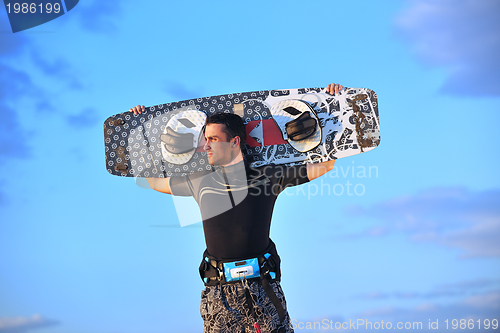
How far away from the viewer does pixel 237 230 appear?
10.6ft

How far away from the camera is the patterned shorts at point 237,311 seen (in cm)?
304

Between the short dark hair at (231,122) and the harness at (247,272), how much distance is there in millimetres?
1061

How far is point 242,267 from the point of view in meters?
3.14

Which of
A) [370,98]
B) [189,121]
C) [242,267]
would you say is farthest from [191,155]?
[370,98]

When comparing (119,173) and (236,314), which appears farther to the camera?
(119,173)

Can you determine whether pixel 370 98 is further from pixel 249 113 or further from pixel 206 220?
pixel 206 220

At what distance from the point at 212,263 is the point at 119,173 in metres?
1.50

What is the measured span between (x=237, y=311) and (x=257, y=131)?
1.65m

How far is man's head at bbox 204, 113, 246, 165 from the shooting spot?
133 inches

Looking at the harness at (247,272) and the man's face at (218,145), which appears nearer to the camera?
the harness at (247,272)

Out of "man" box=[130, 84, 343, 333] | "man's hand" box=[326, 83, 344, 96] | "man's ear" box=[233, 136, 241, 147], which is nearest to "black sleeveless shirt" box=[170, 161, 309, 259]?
"man" box=[130, 84, 343, 333]

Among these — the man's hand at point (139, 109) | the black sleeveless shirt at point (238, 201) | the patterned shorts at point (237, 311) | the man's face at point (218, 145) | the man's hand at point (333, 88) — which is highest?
the man's hand at point (139, 109)

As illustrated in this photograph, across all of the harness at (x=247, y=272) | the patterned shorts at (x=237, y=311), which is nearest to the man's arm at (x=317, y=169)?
the harness at (x=247, y=272)

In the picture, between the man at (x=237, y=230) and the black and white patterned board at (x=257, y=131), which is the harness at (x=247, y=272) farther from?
the black and white patterned board at (x=257, y=131)
